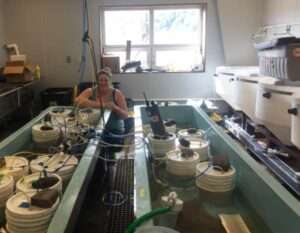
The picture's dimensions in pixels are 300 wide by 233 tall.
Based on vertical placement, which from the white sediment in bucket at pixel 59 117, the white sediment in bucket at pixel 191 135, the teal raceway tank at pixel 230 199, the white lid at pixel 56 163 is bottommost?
the teal raceway tank at pixel 230 199

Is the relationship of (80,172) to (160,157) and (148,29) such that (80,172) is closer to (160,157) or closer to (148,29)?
(160,157)

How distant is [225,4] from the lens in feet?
18.1

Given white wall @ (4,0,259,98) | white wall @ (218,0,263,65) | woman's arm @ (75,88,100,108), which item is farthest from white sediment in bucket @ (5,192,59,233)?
white wall @ (218,0,263,65)

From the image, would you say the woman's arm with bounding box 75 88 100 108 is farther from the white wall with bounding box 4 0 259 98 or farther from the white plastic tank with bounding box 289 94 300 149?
the white wall with bounding box 4 0 259 98

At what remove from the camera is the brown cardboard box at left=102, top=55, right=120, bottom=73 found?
5699mm

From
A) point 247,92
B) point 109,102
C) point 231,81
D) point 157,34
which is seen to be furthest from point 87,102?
point 157,34

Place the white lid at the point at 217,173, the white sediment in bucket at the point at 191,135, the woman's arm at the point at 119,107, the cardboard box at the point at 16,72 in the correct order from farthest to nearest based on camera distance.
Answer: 1. the cardboard box at the point at 16,72
2. the woman's arm at the point at 119,107
3. the white sediment in bucket at the point at 191,135
4. the white lid at the point at 217,173

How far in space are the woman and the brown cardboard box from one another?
2.39m

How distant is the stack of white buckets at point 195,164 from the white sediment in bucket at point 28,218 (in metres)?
0.81

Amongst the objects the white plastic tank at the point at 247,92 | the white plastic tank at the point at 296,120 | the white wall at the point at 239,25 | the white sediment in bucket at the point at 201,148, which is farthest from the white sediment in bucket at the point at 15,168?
the white wall at the point at 239,25

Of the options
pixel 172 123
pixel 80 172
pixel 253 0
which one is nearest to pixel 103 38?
pixel 253 0

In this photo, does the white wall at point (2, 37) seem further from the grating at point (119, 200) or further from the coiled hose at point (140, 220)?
the coiled hose at point (140, 220)

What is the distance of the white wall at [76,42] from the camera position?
18.6 ft

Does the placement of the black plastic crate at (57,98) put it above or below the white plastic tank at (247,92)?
below
